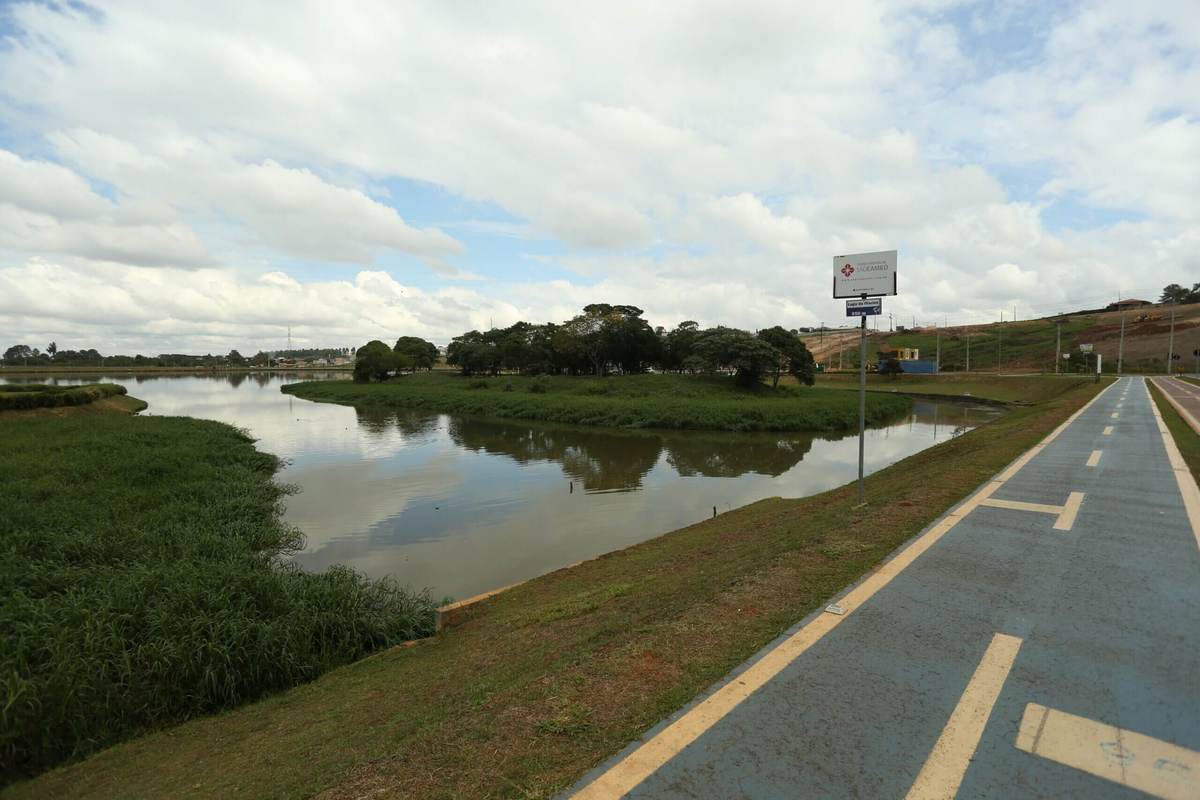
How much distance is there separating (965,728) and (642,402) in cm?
3911

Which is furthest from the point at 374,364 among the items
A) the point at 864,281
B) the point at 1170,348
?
the point at 1170,348

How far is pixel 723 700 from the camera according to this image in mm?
3457

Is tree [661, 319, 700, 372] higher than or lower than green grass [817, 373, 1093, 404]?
higher

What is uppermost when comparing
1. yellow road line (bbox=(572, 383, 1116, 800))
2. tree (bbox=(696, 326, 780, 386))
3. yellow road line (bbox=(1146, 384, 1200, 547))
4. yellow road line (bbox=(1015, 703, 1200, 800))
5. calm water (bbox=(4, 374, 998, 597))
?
tree (bbox=(696, 326, 780, 386))

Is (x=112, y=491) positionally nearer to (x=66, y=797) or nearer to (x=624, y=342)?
(x=66, y=797)

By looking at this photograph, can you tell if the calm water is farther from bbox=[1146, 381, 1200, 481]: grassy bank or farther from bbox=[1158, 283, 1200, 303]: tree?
bbox=[1158, 283, 1200, 303]: tree

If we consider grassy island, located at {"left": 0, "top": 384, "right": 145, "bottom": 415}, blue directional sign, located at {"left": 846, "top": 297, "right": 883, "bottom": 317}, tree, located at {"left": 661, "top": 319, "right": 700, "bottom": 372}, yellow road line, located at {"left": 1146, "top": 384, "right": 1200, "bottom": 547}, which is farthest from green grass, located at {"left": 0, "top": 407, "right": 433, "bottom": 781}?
tree, located at {"left": 661, "top": 319, "right": 700, "bottom": 372}

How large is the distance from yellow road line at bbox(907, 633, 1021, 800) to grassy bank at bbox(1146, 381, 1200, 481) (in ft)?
29.3

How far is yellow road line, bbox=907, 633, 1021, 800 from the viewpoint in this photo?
270 cm

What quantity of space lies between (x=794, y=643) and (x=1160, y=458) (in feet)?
40.4

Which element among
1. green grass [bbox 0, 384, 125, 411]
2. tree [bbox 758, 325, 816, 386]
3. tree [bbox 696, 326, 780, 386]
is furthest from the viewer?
tree [bbox 758, 325, 816, 386]

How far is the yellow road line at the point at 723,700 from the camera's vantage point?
9.18 feet

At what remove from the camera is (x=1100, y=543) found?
6203 millimetres

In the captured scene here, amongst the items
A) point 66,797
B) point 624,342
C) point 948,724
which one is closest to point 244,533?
point 66,797
